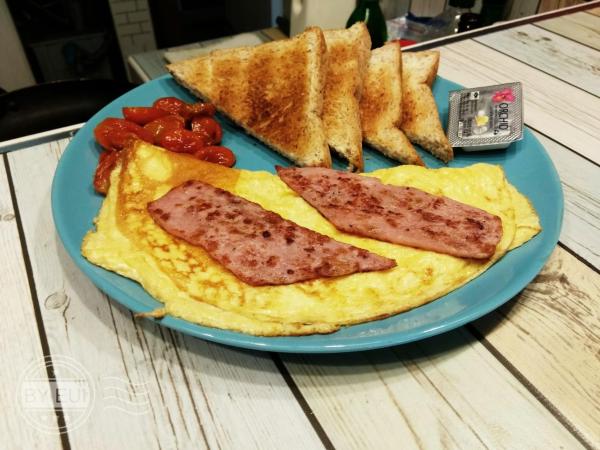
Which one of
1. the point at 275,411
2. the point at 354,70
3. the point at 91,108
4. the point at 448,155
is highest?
the point at 354,70

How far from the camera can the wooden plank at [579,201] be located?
5.11 ft

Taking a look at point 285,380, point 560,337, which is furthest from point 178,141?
point 560,337

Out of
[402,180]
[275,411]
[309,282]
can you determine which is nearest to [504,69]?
[402,180]

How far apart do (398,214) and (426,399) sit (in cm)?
53

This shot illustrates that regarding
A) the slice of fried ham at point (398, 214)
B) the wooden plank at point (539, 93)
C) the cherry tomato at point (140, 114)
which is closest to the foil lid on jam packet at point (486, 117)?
the wooden plank at point (539, 93)

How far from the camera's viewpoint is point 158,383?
3.84 feet

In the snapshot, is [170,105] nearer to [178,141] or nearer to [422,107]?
[178,141]

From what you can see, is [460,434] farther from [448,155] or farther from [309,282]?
[448,155]

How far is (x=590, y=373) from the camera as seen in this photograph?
1.19m

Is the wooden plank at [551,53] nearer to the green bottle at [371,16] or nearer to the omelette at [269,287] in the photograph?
the green bottle at [371,16]

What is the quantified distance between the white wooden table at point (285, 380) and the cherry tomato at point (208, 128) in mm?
675

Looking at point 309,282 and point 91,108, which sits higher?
point 309,282

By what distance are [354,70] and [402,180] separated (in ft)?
2.44

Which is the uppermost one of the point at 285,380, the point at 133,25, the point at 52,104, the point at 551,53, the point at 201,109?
the point at 201,109
